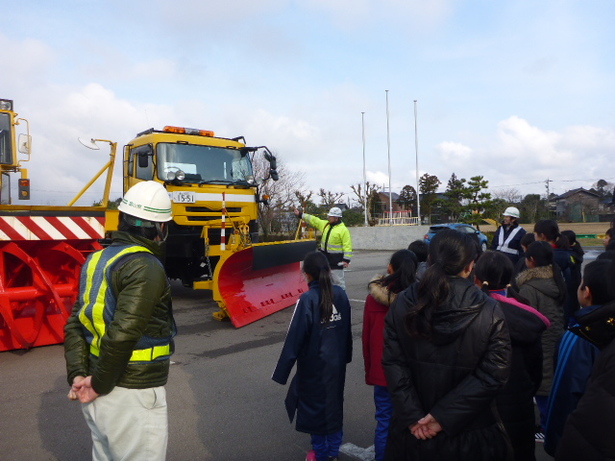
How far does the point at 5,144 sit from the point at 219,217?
11.8 ft

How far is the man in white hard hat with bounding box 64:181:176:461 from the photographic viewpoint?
2.32m

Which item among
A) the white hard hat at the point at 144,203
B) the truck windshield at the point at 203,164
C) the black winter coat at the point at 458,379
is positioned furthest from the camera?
the truck windshield at the point at 203,164

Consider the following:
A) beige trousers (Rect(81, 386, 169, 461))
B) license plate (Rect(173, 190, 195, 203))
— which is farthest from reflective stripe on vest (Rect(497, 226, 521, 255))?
beige trousers (Rect(81, 386, 169, 461))

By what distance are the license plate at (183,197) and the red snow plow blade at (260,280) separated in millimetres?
1660

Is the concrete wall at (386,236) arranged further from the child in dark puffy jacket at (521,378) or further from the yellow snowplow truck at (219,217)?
the child in dark puffy jacket at (521,378)

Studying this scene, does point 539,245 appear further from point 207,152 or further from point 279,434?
point 207,152

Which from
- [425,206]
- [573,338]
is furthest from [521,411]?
[425,206]

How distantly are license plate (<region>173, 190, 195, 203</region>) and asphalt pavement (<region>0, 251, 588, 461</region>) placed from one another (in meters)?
2.67

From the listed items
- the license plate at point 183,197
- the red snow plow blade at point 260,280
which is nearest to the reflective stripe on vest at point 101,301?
the red snow plow blade at point 260,280

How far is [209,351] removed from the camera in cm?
667

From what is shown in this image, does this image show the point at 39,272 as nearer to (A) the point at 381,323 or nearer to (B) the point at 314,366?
(B) the point at 314,366

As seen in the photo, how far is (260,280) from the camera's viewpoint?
28.9 feet

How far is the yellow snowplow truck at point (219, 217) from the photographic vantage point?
8266 millimetres

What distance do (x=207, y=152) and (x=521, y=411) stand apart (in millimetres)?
7896
